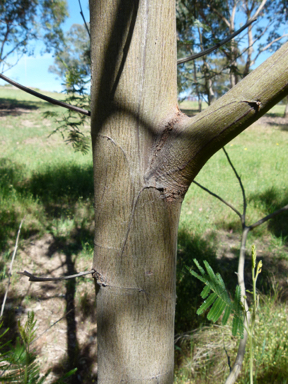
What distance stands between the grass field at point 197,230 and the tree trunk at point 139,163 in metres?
1.28

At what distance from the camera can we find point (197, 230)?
400 cm

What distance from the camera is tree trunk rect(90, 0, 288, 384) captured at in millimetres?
726

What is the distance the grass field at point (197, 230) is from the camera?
210cm

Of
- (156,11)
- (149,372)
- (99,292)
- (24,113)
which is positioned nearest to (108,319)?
(99,292)

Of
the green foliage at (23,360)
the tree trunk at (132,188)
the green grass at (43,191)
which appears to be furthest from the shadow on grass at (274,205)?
the green foliage at (23,360)

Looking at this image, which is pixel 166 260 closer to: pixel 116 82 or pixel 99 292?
pixel 99 292

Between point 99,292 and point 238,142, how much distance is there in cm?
1036

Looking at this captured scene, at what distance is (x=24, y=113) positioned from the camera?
40.7ft

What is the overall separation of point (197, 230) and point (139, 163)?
3.40 meters

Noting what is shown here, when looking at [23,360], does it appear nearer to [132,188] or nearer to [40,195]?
[132,188]

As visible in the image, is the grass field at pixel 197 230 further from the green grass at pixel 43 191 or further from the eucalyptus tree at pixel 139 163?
the eucalyptus tree at pixel 139 163

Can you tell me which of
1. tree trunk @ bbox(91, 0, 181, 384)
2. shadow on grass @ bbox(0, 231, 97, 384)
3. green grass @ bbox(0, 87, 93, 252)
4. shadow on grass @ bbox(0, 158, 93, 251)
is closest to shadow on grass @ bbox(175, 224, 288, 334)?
shadow on grass @ bbox(0, 231, 97, 384)

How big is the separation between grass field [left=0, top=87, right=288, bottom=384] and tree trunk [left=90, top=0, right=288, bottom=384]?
4.20ft

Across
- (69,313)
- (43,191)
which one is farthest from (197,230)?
(43,191)
